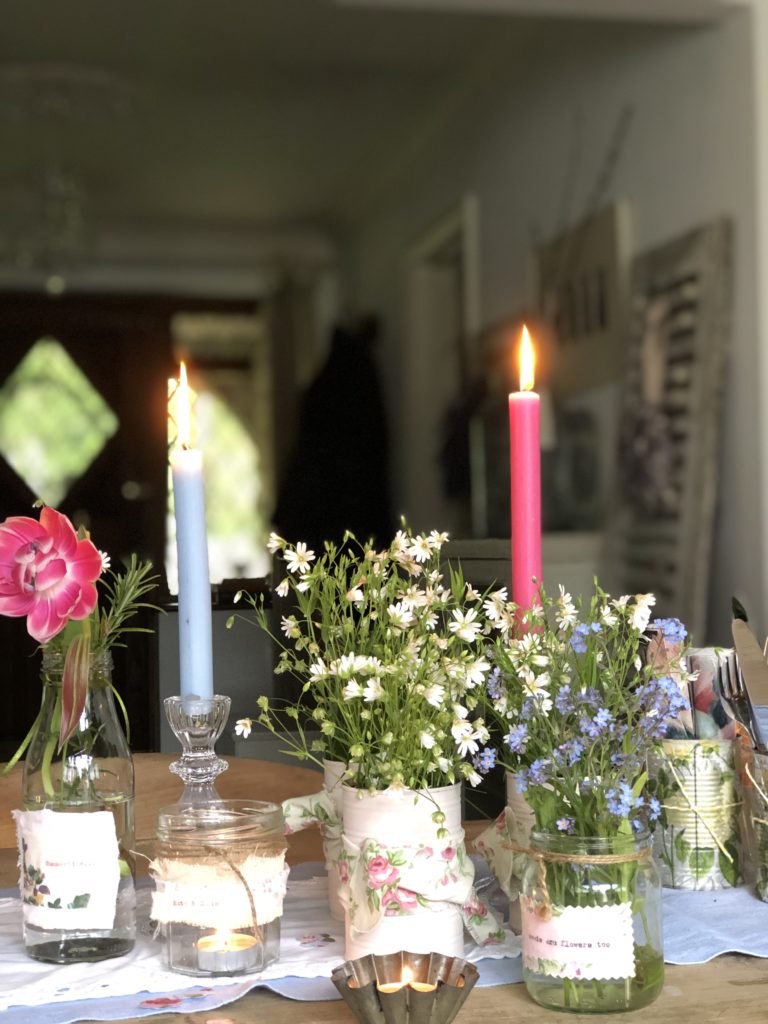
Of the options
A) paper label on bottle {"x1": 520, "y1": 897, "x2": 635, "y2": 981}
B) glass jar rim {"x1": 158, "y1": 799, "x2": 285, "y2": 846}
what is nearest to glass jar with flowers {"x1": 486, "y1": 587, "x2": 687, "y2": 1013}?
paper label on bottle {"x1": 520, "y1": 897, "x2": 635, "y2": 981}

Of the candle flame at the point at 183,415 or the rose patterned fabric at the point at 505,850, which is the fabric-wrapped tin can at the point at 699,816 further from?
the candle flame at the point at 183,415

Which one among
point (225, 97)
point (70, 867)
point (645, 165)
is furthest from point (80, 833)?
point (225, 97)

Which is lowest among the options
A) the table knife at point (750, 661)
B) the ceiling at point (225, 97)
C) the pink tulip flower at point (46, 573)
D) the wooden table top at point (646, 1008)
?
the wooden table top at point (646, 1008)

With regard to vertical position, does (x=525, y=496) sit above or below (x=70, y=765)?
above

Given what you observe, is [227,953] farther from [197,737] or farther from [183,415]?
[183,415]

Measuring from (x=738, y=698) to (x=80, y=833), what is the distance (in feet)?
1.31

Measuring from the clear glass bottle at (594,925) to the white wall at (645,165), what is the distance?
2.13m

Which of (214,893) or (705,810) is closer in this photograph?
(214,893)

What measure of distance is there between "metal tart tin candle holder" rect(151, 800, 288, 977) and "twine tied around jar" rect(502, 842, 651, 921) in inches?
5.4

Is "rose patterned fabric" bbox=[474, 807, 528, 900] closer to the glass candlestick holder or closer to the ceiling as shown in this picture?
the glass candlestick holder

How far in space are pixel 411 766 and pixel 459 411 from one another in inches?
152

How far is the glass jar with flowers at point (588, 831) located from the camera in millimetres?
580

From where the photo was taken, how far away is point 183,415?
684mm

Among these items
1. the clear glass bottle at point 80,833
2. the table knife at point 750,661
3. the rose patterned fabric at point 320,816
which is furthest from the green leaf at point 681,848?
the clear glass bottle at point 80,833
